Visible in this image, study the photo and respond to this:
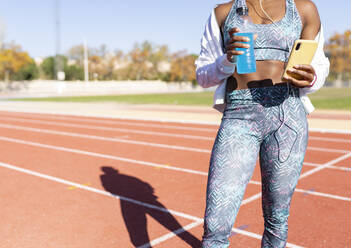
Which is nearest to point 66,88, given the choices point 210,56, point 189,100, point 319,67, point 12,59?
point 12,59

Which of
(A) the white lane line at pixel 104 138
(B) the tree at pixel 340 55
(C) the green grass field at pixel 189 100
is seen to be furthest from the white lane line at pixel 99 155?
(B) the tree at pixel 340 55

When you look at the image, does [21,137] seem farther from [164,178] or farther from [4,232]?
[4,232]

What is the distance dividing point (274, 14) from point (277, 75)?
0.34 meters

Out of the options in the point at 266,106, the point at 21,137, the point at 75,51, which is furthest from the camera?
the point at 75,51

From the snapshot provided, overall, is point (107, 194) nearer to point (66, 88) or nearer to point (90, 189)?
point (90, 189)

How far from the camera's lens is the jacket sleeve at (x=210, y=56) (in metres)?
2.06

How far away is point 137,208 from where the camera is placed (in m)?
4.46

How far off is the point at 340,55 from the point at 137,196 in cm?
9518

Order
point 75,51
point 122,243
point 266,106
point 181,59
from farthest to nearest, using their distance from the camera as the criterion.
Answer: point 75,51, point 181,59, point 122,243, point 266,106

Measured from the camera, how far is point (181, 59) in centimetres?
7781

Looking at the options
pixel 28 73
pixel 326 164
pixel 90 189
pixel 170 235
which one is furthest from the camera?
pixel 28 73

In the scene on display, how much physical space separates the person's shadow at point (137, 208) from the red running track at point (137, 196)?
0.01 meters

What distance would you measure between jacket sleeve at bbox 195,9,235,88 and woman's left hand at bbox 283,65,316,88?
332 millimetres

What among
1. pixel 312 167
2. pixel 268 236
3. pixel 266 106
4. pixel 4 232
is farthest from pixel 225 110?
pixel 312 167
